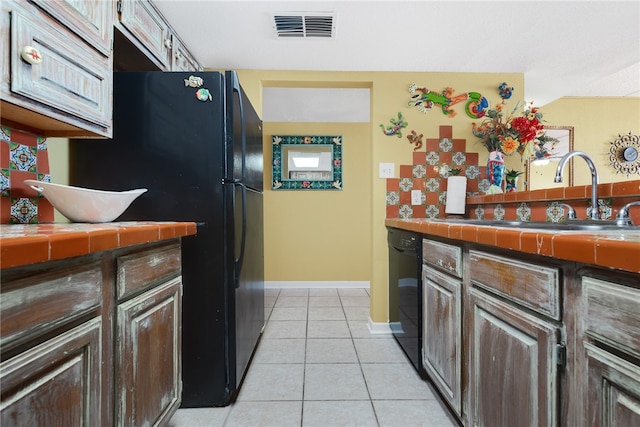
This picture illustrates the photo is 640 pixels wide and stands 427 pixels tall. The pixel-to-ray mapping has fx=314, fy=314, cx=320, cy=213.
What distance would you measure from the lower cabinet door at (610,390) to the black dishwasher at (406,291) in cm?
107

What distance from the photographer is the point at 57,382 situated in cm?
69

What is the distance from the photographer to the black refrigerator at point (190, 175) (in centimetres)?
151

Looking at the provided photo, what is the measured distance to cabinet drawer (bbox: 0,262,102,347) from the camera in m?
0.58

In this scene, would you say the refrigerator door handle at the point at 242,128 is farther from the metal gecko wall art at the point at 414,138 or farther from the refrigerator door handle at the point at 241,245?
the metal gecko wall art at the point at 414,138

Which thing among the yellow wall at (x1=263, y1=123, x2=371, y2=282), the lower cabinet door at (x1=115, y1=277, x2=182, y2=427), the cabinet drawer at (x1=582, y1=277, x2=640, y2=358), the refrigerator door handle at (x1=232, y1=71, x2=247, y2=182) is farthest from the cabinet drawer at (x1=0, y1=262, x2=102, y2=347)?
the yellow wall at (x1=263, y1=123, x2=371, y2=282)

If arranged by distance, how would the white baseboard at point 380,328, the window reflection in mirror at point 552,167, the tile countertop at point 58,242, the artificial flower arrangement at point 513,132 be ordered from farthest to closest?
the window reflection in mirror at point 552,167 → the white baseboard at point 380,328 → the artificial flower arrangement at point 513,132 → the tile countertop at point 58,242

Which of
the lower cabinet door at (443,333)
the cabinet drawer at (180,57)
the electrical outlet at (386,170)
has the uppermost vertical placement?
the cabinet drawer at (180,57)

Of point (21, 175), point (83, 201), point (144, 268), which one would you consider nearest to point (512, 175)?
point (144, 268)

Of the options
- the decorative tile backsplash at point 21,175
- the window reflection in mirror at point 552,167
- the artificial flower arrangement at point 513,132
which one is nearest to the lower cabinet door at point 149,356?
the decorative tile backsplash at point 21,175

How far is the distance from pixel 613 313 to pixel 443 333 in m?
0.89

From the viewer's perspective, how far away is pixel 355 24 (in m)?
1.94

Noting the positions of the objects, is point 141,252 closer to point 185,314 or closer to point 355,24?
point 185,314

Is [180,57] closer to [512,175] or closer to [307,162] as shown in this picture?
[307,162]

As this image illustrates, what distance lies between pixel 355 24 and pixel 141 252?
1778 mm
